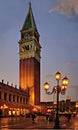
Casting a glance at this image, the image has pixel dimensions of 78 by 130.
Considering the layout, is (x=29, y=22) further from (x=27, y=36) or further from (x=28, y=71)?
(x=28, y=71)

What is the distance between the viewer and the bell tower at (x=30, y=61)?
322 ft

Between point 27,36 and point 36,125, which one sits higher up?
point 27,36

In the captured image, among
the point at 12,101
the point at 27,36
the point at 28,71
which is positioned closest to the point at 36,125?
the point at 12,101

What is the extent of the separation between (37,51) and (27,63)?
33.0 ft

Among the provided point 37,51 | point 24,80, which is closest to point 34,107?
point 24,80

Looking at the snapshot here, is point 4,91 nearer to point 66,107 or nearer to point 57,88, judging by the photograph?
point 66,107

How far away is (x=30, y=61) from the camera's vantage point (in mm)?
100688

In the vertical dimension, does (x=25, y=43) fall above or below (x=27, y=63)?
above

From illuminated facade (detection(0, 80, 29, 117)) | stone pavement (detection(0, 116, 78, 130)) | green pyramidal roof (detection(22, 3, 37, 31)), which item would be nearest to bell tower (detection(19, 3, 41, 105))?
green pyramidal roof (detection(22, 3, 37, 31))

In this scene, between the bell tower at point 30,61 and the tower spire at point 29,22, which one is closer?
the bell tower at point 30,61

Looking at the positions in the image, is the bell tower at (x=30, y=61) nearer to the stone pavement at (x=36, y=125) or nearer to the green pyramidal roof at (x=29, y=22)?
the green pyramidal roof at (x=29, y=22)

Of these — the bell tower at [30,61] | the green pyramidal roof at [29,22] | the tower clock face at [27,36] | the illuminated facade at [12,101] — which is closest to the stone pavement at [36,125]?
the illuminated facade at [12,101]

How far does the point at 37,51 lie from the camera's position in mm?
109062

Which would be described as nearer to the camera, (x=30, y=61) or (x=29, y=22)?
(x=30, y=61)
